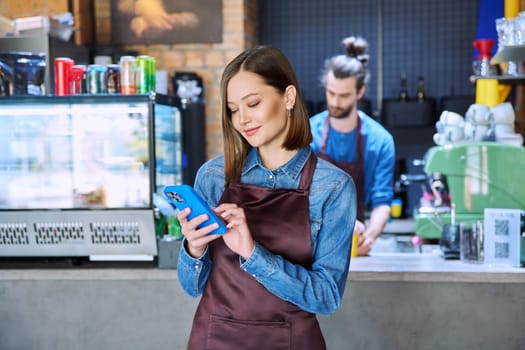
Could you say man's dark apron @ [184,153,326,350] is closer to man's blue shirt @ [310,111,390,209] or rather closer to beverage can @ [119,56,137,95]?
beverage can @ [119,56,137,95]

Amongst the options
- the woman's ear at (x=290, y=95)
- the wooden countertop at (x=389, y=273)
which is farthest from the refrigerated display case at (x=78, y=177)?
the woman's ear at (x=290, y=95)

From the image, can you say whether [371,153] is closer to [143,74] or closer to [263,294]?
[143,74]

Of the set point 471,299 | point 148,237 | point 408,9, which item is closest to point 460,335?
point 471,299

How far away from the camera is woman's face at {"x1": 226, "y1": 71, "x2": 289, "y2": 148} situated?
154cm

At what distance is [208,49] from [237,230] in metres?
4.02

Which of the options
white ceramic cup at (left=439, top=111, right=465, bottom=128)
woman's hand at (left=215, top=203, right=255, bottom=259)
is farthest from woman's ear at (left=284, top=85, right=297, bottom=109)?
white ceramic cup at (left=439, top=111, right=465, bottom=128)

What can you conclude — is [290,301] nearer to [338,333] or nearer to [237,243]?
[237,243]

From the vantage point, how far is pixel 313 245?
62.3 inches

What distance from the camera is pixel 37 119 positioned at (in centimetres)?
264

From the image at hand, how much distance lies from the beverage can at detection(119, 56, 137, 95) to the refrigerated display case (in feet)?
0.29

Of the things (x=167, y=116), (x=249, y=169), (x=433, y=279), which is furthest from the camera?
(x=167, y=116)

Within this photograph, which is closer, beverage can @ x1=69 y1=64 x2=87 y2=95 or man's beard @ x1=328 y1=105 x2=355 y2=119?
beverage can @ x1=69 y1=64 x2=87 y2=95

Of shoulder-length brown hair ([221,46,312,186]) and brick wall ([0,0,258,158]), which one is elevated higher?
brick wall ([0,0,258,158])

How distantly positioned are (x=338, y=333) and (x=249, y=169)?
1.04 metres
